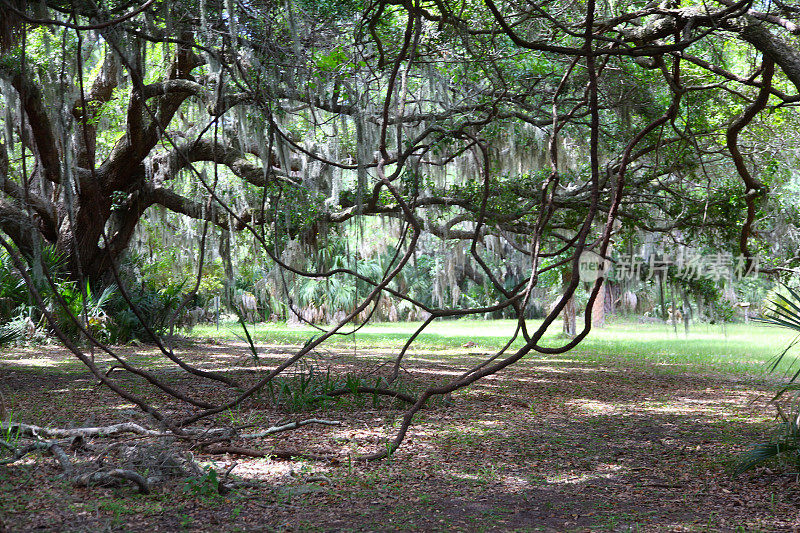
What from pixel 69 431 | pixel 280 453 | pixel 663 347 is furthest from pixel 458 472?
pixel 663 347

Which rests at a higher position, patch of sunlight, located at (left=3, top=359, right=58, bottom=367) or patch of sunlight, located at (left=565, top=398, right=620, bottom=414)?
patch of sunlight, located at (left=3, top=359, right=58, bottom=367)

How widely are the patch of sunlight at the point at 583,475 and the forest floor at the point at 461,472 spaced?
1 centimetres

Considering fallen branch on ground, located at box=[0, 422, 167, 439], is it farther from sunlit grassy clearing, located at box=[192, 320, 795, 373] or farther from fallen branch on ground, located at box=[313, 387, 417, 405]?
sunlit grassy clearing, located at box=[192, 320, 795, 373]

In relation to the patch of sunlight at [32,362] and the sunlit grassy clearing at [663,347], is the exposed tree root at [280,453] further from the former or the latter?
the sunlit grassy clearing at [663,347]

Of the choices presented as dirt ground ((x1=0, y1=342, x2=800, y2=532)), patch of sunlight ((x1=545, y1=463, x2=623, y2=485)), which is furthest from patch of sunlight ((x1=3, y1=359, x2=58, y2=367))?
patch of sunlight ((x1=545, y1=463, x2=623, y2=485))

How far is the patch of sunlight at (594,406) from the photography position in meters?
6.09

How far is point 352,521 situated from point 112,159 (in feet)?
28.7

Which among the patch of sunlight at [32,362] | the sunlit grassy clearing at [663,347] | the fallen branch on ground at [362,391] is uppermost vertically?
the patch of sunlight at [32,362]

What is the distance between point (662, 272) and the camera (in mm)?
9898

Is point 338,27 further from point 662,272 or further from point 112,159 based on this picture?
point 662,272

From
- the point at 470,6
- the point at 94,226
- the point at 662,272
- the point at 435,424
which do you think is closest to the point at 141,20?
Answer: the point at 470,6

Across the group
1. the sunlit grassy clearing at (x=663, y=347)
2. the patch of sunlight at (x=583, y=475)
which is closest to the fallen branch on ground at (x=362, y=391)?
the patch of sunlight at (x=583, y=475)

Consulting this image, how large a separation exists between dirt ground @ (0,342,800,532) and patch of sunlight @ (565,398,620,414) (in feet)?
0.09

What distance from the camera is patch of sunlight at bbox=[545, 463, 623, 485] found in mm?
3721
